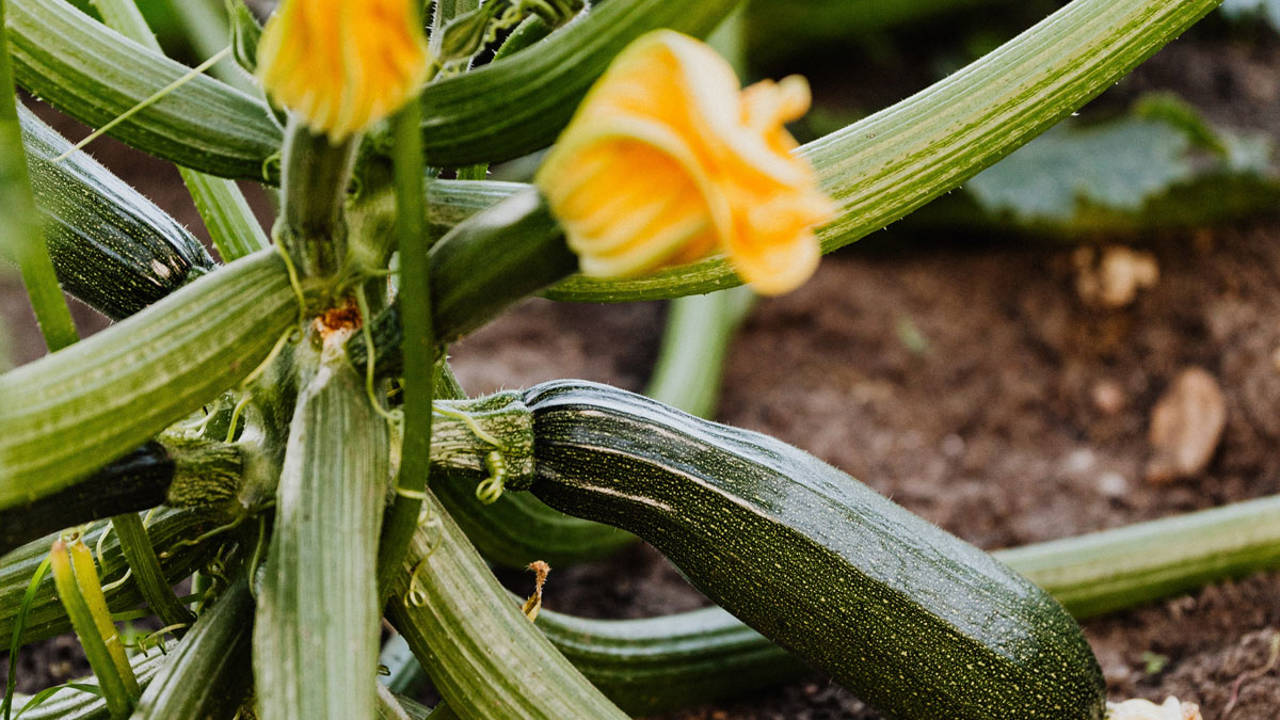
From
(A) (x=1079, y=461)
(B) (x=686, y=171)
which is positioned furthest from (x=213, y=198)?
(A) (x=1079, y=461)

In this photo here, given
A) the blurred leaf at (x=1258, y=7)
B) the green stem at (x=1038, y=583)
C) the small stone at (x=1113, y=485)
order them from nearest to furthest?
the green stem at (x=1038, y=583)
the small stone at (x=1113, y=485)
the blurred leaf at (x=1258, y=7)

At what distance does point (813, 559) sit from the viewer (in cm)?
130

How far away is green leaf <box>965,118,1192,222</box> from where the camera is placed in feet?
8.27

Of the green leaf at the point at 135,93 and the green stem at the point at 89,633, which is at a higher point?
the green leaf at the point at 135,93

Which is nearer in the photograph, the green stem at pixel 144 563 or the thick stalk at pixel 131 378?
the thick stalk at pixel 131 378

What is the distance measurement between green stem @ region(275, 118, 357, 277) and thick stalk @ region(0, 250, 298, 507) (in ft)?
0.12

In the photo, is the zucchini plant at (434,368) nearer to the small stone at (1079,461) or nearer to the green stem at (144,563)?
the green stem at (144,563)

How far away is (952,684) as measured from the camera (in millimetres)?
1332

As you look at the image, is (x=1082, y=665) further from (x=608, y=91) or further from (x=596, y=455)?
(x=608, y=91)

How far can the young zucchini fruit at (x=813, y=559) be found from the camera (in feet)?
4.24

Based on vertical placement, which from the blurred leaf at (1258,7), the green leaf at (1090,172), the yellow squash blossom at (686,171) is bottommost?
the yellow squash blossom at (686,171)

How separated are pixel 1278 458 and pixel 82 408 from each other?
2.21 m

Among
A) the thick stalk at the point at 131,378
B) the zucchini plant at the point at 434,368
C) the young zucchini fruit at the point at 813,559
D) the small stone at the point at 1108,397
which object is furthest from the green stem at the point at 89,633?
the small stone at the point at 1108,397

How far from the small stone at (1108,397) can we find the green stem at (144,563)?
1990 millimetres
